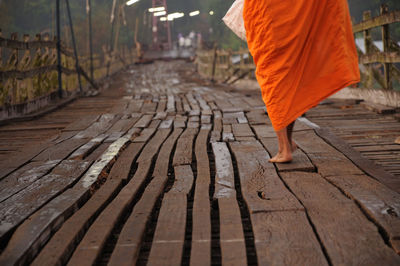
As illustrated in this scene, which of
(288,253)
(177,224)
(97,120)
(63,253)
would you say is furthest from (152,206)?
(97,120)

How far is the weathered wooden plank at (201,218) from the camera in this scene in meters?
1.94

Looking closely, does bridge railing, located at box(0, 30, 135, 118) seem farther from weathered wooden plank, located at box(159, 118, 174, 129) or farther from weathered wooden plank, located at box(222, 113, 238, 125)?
weathered wooden plank, located at box(222, 113, 238, 125)

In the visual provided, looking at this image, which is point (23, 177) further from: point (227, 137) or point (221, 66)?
point (221, 66)

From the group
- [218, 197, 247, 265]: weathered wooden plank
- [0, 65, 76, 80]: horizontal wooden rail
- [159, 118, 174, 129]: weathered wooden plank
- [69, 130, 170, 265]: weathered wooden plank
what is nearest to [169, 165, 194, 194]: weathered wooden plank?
[69, 130, 170, 265]: weathered wooden plank

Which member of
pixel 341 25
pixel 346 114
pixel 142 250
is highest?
pixel 341 25

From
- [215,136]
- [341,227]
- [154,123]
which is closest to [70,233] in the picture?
[341,227]

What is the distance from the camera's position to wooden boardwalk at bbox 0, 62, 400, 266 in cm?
198

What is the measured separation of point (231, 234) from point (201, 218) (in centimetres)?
25

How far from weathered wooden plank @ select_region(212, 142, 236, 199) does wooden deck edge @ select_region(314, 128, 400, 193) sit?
0.93 metres

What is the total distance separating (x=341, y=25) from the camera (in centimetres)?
356

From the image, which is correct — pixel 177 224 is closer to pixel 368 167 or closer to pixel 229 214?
pixel 229 214

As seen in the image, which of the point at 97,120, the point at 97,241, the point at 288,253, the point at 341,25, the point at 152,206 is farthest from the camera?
the point at 97,120

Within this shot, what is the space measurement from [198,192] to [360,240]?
1.07 meters

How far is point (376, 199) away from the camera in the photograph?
253 cm
